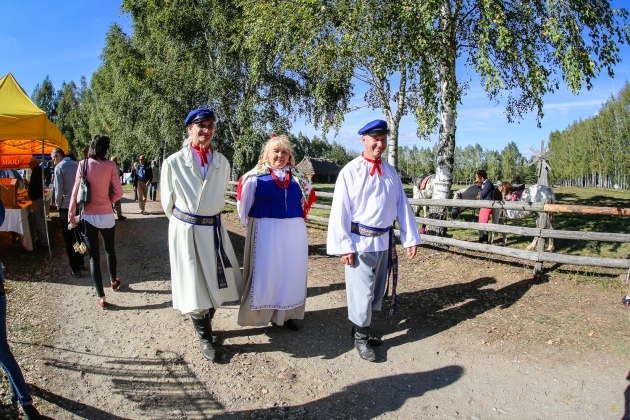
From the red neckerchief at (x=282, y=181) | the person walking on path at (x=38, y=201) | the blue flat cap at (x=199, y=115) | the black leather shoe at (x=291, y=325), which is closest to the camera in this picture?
the blue flat cap at (x=199, y=115)

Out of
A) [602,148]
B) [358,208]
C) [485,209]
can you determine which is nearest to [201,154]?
[358,208]

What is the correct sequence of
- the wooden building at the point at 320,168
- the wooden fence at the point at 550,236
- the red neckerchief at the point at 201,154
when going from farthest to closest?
the wooden building at the point at 320,168 → the wooden fence at the point at 550,236 → the red neckerchief at the point at 201,154

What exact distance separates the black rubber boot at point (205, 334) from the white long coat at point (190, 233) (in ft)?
0.41

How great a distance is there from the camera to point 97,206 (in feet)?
15.0

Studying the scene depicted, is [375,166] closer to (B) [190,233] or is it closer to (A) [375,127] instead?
(A) [375,127]

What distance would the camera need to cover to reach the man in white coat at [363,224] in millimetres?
3500

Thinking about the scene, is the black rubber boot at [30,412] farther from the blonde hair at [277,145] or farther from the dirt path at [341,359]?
the blonde hair at [277,145]

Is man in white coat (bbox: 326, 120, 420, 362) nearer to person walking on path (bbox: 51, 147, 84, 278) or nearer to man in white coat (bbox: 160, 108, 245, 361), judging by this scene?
man in white coat (bbox: 160, 108, 245, 361)

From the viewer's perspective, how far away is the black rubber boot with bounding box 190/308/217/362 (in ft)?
11.1

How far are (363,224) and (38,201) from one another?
6.99 m

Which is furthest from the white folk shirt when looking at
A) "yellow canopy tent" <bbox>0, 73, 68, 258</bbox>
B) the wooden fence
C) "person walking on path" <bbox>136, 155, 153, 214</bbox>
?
"person walking on path" <bbox>136, 155, 153, 214</bbox>

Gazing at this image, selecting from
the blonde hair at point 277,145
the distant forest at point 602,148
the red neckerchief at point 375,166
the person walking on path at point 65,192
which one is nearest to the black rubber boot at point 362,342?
the red neckerchief at point 375,166

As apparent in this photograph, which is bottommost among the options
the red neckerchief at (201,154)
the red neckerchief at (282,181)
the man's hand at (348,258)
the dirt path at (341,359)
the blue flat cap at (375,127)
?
the dirt path at (341,359)

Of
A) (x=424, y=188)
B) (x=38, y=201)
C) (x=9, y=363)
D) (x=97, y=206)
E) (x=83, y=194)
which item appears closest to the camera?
(x=9, y=363)
